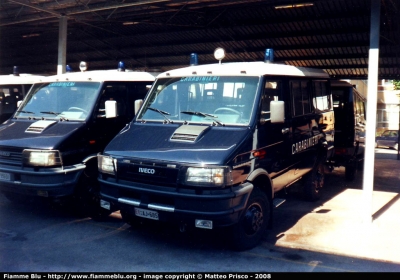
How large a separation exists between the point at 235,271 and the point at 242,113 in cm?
201

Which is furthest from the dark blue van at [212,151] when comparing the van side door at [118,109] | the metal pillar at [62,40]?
the metal pillar at [62,40]

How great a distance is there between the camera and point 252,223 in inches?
203

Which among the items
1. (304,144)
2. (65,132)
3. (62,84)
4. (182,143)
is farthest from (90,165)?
(304,144)

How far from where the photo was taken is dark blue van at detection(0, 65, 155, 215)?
584cm

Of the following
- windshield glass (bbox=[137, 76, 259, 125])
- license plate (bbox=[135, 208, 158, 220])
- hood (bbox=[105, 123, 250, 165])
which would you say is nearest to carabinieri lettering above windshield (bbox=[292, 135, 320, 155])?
windshield glass (bbox=[137, 76, 259, 125])

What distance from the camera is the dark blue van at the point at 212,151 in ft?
15.1

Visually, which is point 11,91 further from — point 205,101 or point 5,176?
point 205,101

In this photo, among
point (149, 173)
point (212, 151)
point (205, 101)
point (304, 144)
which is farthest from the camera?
point (304, 144)

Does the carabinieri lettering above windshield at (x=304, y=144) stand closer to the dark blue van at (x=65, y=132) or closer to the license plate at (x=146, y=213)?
the license plate at (x=146, y=213)

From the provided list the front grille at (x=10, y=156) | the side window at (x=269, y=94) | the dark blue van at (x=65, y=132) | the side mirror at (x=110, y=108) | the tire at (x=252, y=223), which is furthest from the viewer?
the side mirror at (x=110, y=108)

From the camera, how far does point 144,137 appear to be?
538cm

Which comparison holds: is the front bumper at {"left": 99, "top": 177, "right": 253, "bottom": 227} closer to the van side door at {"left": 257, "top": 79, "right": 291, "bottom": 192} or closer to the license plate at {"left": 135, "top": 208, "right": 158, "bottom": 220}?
the license plate at {"left": 135, "top": 208, "right": 158, "bottom": 220}

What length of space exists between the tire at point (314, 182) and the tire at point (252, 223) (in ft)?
7.99

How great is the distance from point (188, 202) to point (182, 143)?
0.79 metres
